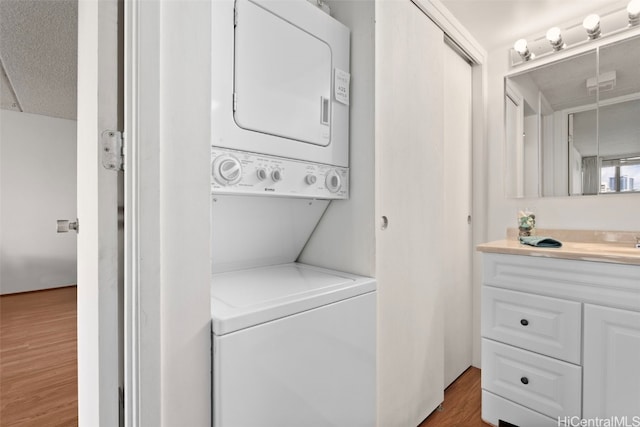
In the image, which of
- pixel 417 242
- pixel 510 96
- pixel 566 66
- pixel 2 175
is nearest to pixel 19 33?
pixel 2 175

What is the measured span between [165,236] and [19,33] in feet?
11.2

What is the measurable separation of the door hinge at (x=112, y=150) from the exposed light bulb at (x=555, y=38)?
2.63 metres

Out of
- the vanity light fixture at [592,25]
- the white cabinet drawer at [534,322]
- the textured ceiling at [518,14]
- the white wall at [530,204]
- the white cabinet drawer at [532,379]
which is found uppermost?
the textured ceiling at [518,14]

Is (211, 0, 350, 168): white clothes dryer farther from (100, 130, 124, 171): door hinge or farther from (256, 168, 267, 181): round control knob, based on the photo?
(100, 130, 124, 171): door hinge

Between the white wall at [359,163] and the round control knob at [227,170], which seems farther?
the white wall at [359,163]

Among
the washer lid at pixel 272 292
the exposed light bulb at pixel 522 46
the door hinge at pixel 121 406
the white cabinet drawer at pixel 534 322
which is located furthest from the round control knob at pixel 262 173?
the exposed light bulb at pixel 522 46

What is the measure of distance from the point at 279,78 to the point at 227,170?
427 millimetres

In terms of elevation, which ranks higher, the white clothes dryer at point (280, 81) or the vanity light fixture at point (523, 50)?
the vanity light fixture at point (523, 50)

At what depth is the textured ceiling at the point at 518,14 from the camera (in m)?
1.86

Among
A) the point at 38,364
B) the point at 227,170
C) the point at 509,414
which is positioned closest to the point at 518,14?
the point at 227,170

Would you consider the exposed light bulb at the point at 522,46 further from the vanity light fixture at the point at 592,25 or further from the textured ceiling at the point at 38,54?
the textured ceiling at the point at 38,54

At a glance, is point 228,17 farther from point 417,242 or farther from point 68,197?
point 68,197

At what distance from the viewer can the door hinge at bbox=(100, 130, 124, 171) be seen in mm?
762

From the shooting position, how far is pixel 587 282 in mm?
1477
